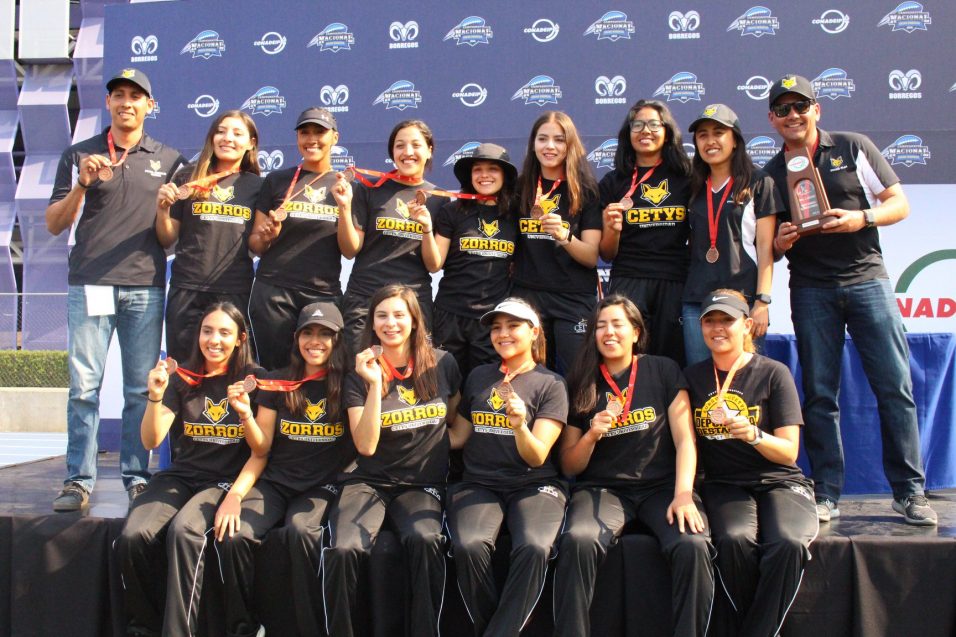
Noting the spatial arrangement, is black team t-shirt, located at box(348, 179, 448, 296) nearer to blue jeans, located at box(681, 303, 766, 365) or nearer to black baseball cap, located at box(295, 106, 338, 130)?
black baseball cap, located at box(295, 106, 338, 130)

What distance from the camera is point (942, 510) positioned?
3678 millimetres

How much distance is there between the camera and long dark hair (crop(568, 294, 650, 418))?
3230 millimetres

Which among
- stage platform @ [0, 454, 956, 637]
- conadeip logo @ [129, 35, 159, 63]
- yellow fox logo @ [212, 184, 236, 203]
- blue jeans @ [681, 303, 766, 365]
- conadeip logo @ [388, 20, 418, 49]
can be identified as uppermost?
conadeip logo @ [388, 20, 418, 49]

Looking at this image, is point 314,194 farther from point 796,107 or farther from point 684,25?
point 684,25

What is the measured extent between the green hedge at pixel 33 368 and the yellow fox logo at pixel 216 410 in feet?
24.7

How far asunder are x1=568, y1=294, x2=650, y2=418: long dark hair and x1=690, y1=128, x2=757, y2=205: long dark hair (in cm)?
71

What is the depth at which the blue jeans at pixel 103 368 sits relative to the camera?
373 cm

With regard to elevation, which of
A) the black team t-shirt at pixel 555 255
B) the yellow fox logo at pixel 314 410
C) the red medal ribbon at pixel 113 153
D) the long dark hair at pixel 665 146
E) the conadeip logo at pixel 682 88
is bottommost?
the yellow fox logo at pixel 314 410

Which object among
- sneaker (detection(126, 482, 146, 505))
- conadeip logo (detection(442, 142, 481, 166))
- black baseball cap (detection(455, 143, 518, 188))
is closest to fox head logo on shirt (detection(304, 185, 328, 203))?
black baseball cap (detection(455, 143, 518, 188))

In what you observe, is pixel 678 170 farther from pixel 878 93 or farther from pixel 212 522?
pixel 878 93

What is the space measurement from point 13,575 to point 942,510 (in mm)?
4298

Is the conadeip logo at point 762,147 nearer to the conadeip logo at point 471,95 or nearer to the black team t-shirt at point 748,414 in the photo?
the conadeip logo at point 471,95

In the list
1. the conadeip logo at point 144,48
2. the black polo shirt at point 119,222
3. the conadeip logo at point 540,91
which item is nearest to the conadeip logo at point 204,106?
the conadeip logo at point 144,48

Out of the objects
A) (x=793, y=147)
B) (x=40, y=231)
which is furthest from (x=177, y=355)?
(x=40, y=231)
